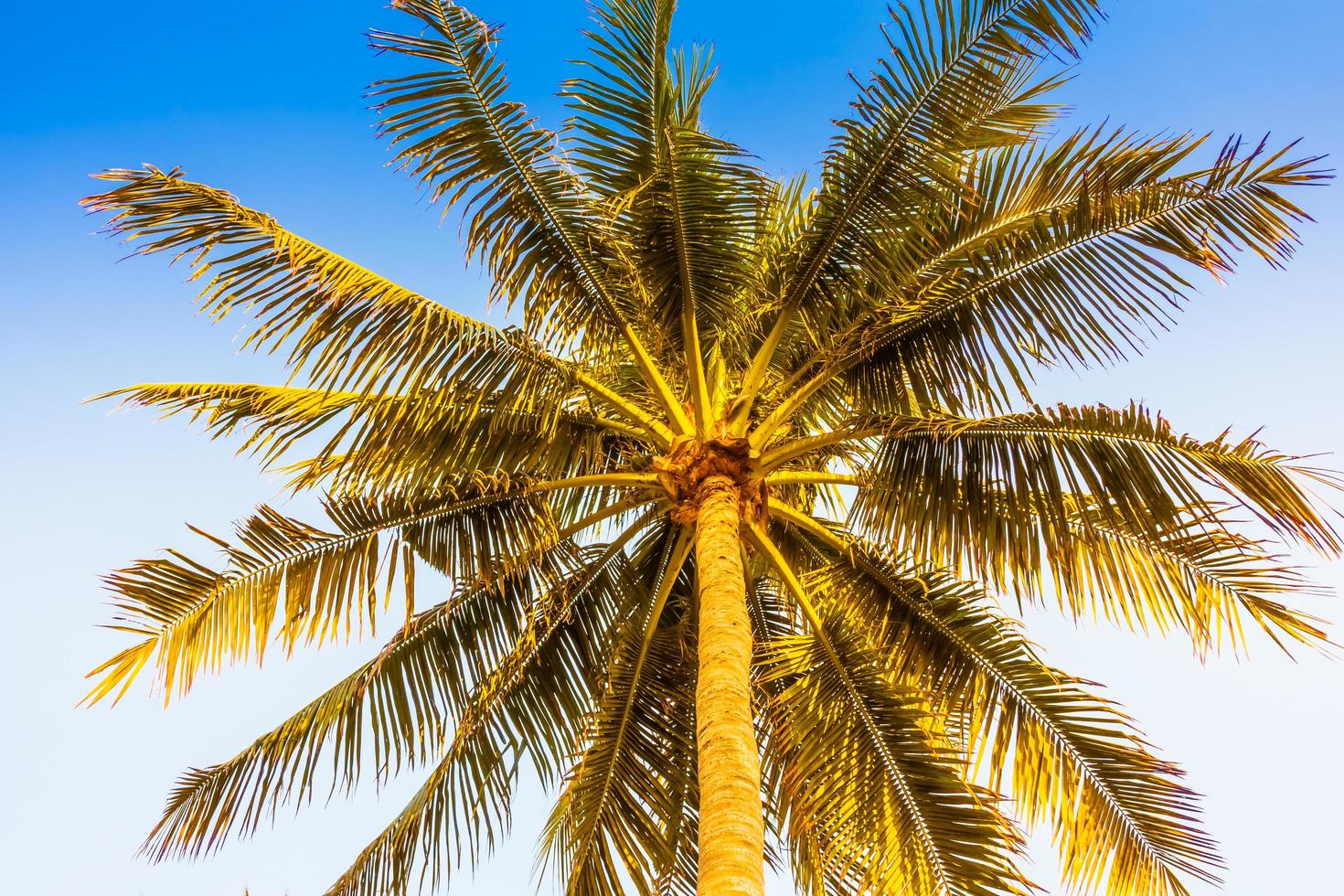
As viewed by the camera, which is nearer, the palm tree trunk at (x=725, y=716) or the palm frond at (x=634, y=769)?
the palm tree trunk at (x=725, y=716)

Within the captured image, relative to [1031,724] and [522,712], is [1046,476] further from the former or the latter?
[522,712]

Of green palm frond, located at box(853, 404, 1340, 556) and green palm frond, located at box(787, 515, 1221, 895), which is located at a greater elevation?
green palm frond, located at box(853, 404, 1340, 556)

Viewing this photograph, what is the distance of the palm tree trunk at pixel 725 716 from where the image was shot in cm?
465

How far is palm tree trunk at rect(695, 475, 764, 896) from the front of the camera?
4648 mm

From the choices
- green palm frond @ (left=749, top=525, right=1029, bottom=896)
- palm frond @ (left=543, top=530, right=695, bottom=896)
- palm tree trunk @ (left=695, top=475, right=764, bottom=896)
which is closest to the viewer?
palm tree trunk @ (left=695, top=475, right=764, bottom=896)

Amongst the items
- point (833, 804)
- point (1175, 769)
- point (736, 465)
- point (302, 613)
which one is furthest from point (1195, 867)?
point (302, 613)

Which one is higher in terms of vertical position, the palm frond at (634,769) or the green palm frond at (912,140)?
the green palm frond at (912,140)

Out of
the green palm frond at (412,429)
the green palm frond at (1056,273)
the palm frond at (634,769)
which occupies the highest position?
the green palm frond at (1056,273)

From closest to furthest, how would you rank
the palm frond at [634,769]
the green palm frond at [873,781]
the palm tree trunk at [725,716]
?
the palm tree trunk at [725,716] < the green palm frond at [873,781] < the palm frond at [634,769]

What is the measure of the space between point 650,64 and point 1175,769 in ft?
18.4

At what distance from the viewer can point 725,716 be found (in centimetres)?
545

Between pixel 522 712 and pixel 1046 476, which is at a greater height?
Result: pixel 1046 476

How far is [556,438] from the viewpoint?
755cm

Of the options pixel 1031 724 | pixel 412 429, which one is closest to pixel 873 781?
pixel 1031 724
